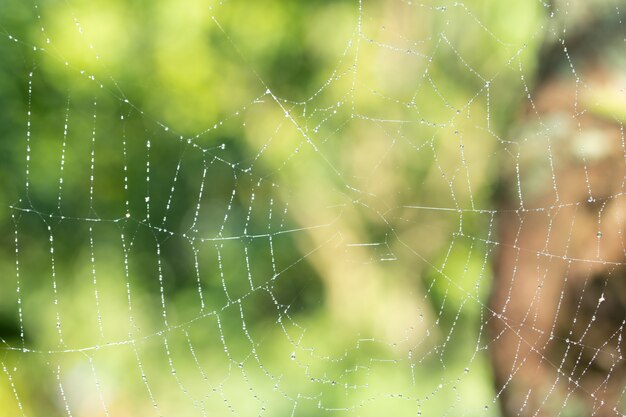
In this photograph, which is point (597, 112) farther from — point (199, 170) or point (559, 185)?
point (199, 170)

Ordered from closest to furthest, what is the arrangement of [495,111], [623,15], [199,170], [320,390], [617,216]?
[617,216], [623,15], [495,111], [320,390], [199,170]

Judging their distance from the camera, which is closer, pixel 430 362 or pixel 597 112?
pixel 597 112

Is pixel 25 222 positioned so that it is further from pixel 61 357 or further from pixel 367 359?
pixel 367 359

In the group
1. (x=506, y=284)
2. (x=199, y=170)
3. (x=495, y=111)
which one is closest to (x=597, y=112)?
(x=506, y=284)

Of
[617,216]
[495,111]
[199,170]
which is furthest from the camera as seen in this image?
[199,170]

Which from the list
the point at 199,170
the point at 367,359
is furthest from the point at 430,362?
the point at 199,170

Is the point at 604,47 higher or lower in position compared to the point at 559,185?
higher

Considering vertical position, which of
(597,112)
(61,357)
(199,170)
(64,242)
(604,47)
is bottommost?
(61,357)
